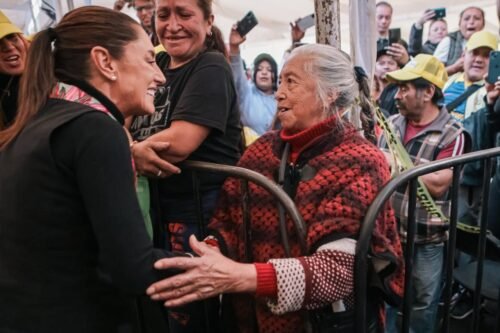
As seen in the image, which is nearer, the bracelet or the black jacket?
the black jacket

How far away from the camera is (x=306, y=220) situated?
1.43 meters

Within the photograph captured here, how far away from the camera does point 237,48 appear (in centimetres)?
309

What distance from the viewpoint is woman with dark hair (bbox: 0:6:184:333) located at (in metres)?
1.02

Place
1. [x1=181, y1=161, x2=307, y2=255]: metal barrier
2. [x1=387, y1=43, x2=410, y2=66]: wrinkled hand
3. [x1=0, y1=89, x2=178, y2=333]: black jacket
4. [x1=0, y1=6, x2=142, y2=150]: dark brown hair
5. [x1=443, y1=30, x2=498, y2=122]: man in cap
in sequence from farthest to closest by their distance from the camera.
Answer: [x1=387, y1=43, x2=410, y2=66]: wrinkled hand, [x1=443, y1=30, x2=498, y2=122]: man in cap, [x1=181, y1=161, x2=307, y2=255]: metal barrier, [x1=0, y1=6, x2=142, y2=150]: dark brown hair, [x1=0, y1=89, x2=178, y2=333]: black jacket

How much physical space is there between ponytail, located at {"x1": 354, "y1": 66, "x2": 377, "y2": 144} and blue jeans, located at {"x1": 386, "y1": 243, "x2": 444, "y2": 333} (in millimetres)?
791

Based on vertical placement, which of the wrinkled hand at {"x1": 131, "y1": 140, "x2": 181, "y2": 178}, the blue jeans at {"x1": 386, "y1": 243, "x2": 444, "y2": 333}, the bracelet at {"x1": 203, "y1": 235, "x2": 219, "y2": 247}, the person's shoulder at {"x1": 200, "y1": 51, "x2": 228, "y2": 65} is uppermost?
the person's shoulder at {"x1": 200, "y1": 51, "x2": 228, "y2": 65}

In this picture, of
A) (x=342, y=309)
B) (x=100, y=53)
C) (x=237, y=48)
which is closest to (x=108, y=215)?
(x=100, y=53)

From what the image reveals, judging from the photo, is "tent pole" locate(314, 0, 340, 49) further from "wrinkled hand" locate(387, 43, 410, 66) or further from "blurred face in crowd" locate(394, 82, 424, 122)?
"wrinkled hand" locate(387, 43, 410, 66)

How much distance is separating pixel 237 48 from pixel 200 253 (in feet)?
7.03

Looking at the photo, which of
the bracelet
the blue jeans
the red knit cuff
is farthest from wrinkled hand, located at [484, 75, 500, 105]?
the red knit cuff

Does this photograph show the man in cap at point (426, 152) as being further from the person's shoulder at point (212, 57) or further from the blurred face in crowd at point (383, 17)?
the blurred face in crowd at point (383, 17)

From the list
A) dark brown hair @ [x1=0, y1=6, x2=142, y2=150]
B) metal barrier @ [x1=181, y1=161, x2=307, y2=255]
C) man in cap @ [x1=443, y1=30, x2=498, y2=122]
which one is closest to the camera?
dark brown hair @ [x1=0, y1=6, x2=142, y2=150]

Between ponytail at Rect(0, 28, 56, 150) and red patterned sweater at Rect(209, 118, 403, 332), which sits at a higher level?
ponytail at Rect(0, 28, 56, 150)

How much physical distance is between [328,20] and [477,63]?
219 cm
